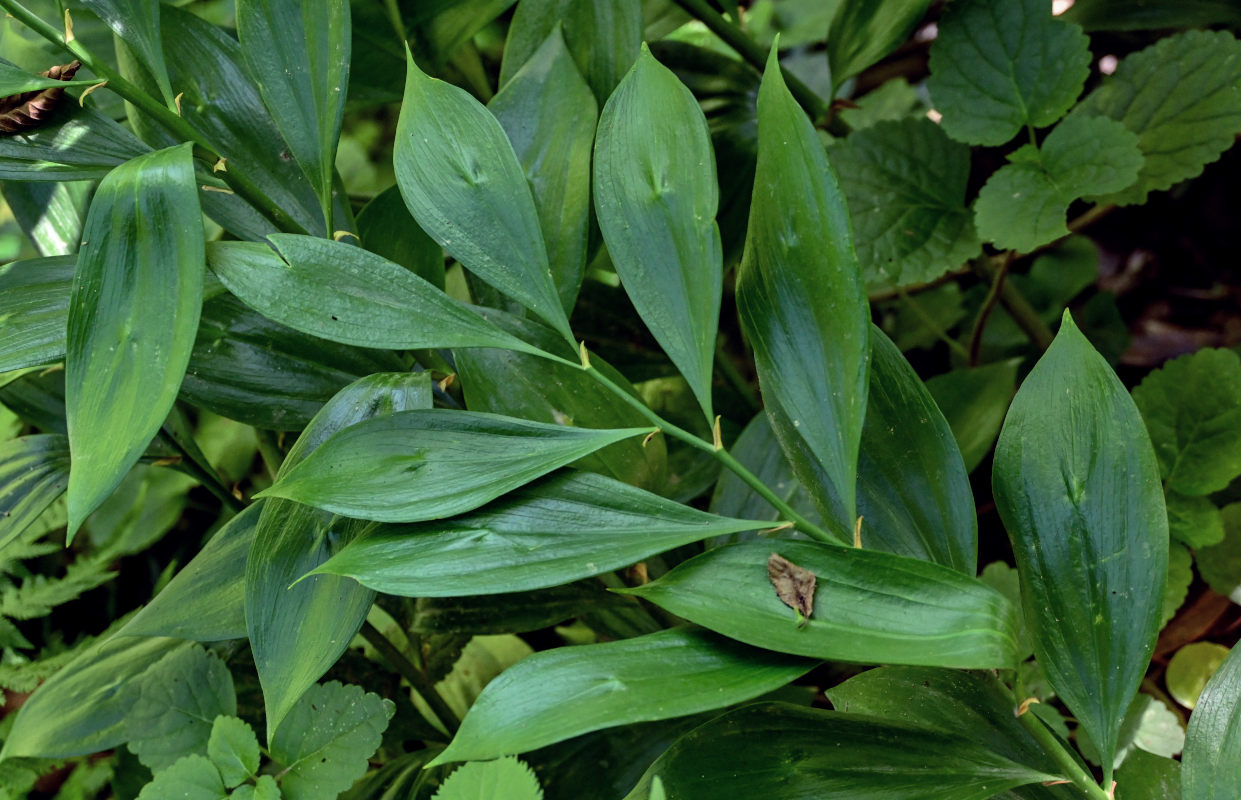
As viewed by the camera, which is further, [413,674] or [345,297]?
[413,674]

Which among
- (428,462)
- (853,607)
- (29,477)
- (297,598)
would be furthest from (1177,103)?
(29,477)

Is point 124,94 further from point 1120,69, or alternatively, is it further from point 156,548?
point 1120,69

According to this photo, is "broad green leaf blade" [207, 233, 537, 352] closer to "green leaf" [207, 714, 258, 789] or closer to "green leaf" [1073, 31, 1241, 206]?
"green leaf" [207, 714, 258, 789]

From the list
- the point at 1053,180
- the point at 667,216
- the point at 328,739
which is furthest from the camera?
the point at 1053,180

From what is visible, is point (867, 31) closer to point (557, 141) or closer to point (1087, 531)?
point (557, 141)

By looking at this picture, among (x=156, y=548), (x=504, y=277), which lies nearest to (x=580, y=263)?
(x=504, y=277)


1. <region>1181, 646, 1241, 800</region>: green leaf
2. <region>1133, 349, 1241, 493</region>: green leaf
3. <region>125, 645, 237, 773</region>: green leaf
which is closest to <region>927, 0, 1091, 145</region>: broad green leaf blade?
<region>1133, 349, 1241, 493</region>: green leaf

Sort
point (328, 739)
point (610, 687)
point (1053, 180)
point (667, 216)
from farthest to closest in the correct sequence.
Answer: point (1053, 180) < point (328, 739) < point (667, 216) < point (610, 687)

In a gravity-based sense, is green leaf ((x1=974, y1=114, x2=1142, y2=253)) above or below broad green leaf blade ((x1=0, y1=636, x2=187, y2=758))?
above
